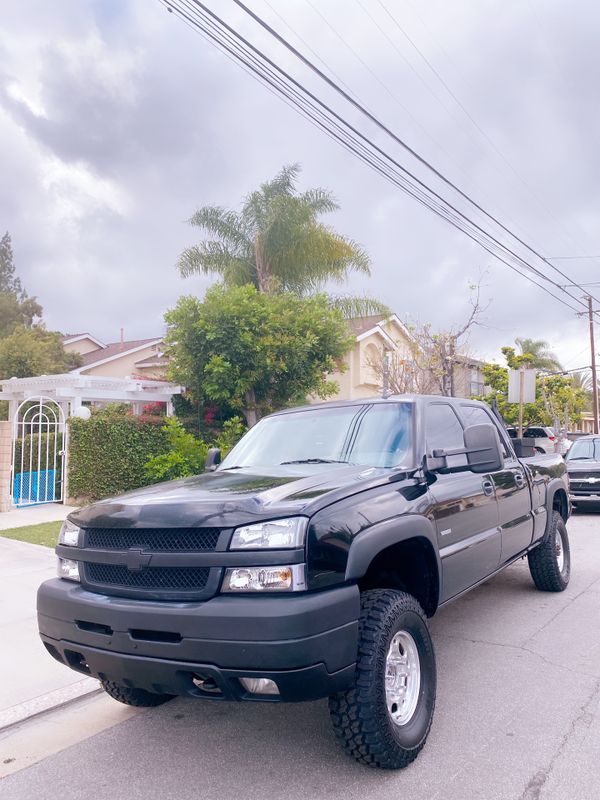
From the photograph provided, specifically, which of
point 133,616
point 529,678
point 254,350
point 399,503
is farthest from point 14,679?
point 254,350

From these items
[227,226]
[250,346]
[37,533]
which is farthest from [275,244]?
[37,533]

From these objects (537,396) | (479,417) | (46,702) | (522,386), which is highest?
(537,396)

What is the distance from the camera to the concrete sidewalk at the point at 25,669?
4.40 meters

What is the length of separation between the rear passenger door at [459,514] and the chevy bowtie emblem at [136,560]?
5.57ft

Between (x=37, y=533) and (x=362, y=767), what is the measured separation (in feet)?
26.3

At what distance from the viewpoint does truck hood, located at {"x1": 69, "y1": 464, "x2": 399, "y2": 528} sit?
123 inches

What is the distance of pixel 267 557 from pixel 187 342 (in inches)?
447

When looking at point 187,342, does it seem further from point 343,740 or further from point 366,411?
point 343,740

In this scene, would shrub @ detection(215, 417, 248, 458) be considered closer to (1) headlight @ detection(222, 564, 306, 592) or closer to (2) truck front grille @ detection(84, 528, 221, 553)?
(2) truck front grille @ detection(84, 528, 221, 553)

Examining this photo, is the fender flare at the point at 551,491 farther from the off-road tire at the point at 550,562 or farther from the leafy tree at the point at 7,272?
the leafy tree at the point at 7,272

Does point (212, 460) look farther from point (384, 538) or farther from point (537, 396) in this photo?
point (537, 396)

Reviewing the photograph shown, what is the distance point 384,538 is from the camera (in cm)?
338

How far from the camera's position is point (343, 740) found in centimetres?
316

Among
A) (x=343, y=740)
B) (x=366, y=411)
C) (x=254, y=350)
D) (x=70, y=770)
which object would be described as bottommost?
(x=70, y=770)
